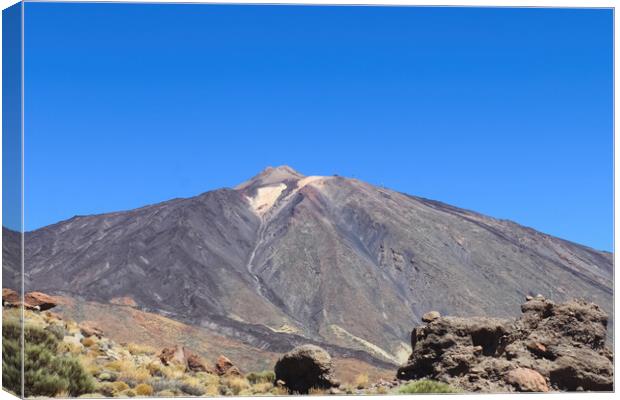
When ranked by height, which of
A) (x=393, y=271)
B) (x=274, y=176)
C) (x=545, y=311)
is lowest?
(x=545, y=311)

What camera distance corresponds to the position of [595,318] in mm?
20125

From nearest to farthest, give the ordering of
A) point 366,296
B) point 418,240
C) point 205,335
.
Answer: point 205,335, point 366,296, point 418,240

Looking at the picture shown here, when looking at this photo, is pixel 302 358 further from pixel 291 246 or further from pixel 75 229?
pixel 75 229

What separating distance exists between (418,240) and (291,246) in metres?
16.1

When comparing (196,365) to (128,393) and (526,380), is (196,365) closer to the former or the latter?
(128,393)

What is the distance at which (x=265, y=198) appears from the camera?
137m

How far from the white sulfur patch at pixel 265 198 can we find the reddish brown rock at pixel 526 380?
113 meters

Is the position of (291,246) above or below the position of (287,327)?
above

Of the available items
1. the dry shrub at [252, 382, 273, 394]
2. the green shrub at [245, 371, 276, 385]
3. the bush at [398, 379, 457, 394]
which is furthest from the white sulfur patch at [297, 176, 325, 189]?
the bush at [398, 379, 457, 394]

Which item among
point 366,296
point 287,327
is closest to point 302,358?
point 287,327

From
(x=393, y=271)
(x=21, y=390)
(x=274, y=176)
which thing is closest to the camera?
(x=21, y=390)

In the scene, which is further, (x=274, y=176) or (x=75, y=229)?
(x=274, y=176)

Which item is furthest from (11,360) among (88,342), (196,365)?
(196,365)

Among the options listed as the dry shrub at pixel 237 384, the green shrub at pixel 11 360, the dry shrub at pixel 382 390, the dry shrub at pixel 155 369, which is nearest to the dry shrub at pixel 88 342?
the dry shrub at pixel 155 369
